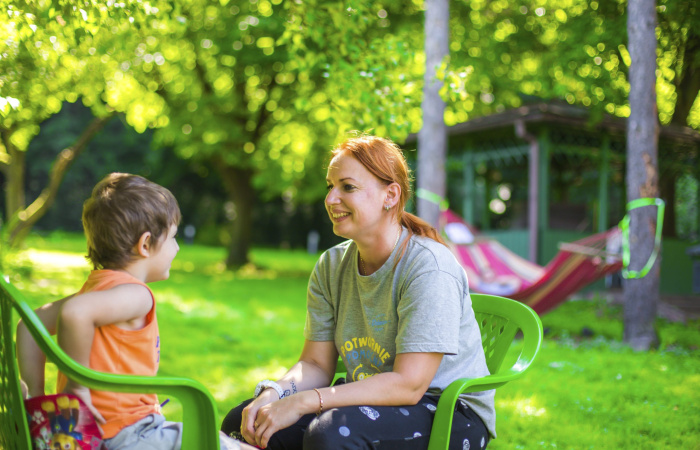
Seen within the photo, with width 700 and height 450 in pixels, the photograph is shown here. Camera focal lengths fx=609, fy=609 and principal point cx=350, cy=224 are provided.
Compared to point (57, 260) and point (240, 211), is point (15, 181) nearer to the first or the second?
point (57, 260)

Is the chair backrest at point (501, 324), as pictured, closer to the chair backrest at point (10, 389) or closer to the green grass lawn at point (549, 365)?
the green grass lawn at point (549, 365)

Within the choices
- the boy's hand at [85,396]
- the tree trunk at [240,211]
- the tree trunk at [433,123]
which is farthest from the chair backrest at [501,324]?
the tree trunk at [240,211]

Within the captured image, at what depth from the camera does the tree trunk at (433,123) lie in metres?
5.95

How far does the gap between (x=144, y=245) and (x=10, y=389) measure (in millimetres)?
427

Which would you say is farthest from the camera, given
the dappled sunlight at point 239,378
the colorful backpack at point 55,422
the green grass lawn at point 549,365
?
the dappled sunlight at point 239,378

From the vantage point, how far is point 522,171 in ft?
44.7

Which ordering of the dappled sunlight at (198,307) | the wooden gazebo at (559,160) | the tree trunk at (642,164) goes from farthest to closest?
the wooden gazebo at (559,160) < the dappled sunlight at (198,307) < the tree trunk at (642,164)

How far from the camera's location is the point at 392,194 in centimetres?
190

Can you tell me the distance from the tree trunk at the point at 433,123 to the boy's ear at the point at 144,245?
15.7ft

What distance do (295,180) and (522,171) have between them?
5.51 m

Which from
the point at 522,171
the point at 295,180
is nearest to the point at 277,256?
the point at 295,180

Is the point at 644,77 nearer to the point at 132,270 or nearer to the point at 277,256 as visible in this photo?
the point at 132,270

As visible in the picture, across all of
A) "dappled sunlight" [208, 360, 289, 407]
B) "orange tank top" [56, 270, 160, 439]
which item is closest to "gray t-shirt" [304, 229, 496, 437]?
"orange tank top" [56, 270, 160, 439]

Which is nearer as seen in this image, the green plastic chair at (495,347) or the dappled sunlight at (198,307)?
the green plastic chair at (495,347)
